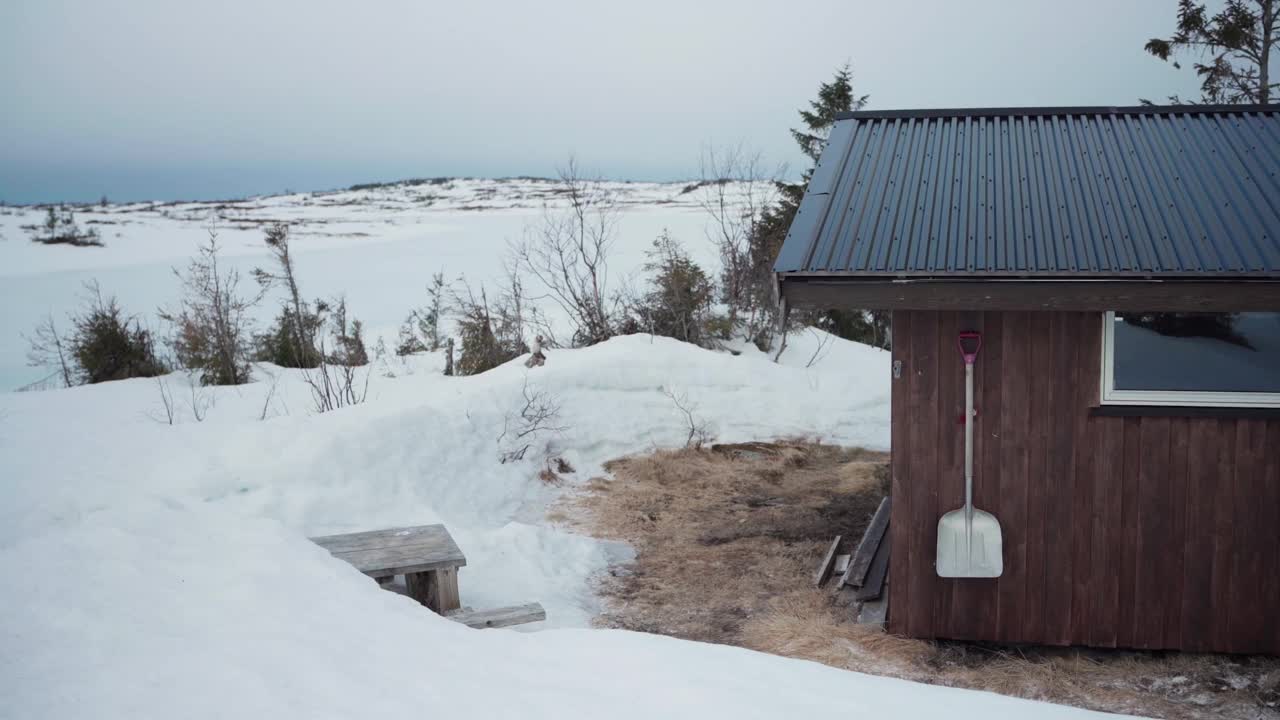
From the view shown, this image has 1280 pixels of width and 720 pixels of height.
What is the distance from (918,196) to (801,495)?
4243mm

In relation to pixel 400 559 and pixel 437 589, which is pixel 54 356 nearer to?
pixel 400 559

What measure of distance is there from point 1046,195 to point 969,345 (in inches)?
51.8

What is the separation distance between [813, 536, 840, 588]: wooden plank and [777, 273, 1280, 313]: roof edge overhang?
2.67 meters

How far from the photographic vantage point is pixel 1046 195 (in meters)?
5.84

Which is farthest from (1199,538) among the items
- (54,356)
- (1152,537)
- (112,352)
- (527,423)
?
(54,356)

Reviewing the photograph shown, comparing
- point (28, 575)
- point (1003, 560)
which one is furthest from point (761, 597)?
point (28, 575)

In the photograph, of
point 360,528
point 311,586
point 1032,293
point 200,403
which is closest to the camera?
point 311,586

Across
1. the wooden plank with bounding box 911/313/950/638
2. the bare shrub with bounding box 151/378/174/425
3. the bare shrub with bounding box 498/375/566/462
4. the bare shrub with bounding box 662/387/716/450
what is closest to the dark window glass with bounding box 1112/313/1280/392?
the wooden plank with bounding box 911/313/950/638

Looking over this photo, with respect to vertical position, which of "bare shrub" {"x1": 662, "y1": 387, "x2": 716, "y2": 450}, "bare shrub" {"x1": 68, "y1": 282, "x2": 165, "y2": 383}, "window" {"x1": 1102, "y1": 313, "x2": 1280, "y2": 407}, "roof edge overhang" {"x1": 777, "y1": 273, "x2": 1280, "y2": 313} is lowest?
"bare shrub" {"x1": 662, "y1": 387, "x2": 716, "y2": 450}

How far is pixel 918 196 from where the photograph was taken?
5980mm

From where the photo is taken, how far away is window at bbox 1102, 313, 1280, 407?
17.4 ft

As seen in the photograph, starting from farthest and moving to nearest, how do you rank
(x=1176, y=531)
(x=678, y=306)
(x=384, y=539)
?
(x=678, y=306), (x=384, y=539), (x=1176, y=531)

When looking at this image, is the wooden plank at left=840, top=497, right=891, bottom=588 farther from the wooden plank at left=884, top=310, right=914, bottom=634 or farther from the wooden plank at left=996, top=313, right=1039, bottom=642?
the wooden plank at left=996, top=313, right=1039, bottom=642

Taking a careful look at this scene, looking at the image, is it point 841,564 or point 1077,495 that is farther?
point 841,564
